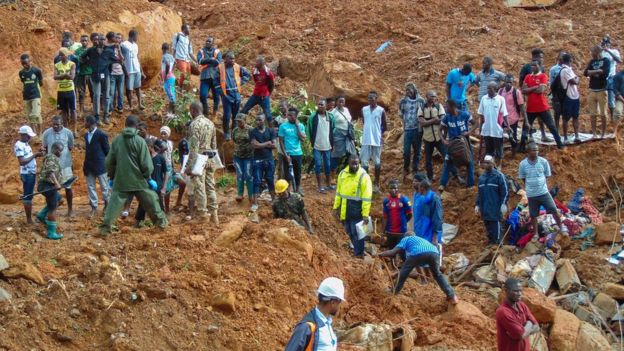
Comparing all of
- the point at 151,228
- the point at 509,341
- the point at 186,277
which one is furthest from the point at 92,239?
the point at 509,341

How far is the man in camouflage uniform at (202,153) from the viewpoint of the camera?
524 inches

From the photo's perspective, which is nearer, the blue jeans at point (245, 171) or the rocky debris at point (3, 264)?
the rocky debris at point (3, 264)

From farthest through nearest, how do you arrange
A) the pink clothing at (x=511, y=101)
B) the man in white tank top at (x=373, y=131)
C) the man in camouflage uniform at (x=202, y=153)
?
the pink clothing at (x=511, y=101) < the man in white tank top at (x=373, y=131) < the man in camouflage uniform at (x=202, y=153)

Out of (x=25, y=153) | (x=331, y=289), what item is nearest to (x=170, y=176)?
(x=25, y=153)

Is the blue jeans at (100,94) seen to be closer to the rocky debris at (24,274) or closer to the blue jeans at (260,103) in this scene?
the blue jeans at (260,103)

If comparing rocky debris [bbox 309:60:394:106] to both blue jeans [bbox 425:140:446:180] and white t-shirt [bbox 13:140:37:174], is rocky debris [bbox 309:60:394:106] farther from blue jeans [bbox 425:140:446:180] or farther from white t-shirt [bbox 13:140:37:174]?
white t-shirt [bbox 13:140:37:174]

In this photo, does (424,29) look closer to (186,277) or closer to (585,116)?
(585,116)

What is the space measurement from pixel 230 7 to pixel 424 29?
6.09 m

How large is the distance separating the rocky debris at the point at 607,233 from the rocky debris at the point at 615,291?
1.15m

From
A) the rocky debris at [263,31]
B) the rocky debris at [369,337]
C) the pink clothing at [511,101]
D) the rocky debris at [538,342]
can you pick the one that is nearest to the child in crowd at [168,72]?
the pink clothing at [511,101]

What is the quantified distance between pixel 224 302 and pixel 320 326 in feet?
11.5

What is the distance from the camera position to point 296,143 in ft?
49.8

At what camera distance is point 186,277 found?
11.1 metres

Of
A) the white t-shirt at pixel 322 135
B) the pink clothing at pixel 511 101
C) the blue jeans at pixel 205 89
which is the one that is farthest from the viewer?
the blue jeans at pixel 205 89
